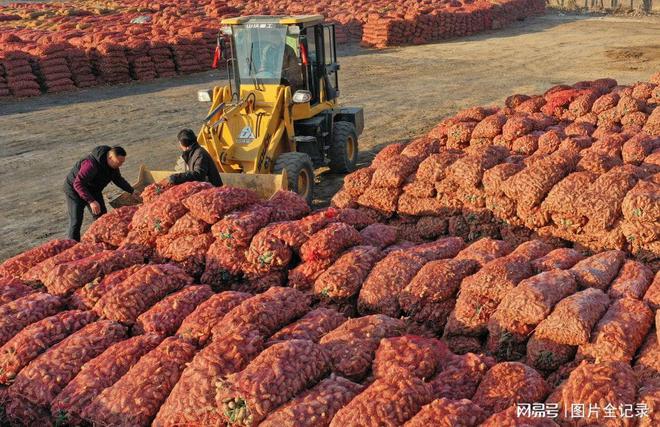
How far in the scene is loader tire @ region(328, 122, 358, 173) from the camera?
13.4m

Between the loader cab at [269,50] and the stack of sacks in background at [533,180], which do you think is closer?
the stack of sacks in background at [533,180]

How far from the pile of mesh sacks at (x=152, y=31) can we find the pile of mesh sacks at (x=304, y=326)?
1900cm

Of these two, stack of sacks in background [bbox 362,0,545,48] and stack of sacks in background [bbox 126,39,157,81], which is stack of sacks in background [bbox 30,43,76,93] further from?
stack of sacks in background [bbox 362,0,545,48]

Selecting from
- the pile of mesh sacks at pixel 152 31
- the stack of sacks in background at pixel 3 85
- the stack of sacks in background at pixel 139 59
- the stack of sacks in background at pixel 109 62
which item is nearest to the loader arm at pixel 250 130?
the stack of sacks in background at pixel 3 85

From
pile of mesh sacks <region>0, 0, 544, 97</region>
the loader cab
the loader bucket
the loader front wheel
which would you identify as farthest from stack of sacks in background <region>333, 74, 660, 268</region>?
pile of mesh sacks <region>0, 0, 544, 97</region>

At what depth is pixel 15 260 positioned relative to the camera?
23.5 ft

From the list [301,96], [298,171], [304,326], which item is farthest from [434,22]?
[304,326]

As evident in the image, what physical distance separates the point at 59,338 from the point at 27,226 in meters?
6.88

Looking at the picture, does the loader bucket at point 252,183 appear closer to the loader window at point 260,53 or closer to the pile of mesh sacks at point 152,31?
the loader window at point 260,53

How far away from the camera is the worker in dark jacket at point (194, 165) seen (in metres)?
9.33

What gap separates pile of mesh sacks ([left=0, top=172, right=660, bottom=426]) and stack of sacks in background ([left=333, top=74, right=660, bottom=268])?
65 centimetres

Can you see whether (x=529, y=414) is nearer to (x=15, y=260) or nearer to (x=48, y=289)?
(x=48, y=289)

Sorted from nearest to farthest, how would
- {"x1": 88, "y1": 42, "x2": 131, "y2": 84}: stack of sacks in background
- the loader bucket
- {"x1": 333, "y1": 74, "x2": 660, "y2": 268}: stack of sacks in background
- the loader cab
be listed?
1. {"x1": 333, "y1": 74, "x2": 660, "y2": 268}: stack of sacks in background
2. the loader bucket
3. the loader cab
4. {"x1": 88, "y1": 42, "x2": 131, "y2": 84}: stack of sacks in background

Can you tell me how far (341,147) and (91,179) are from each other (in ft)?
18.2
